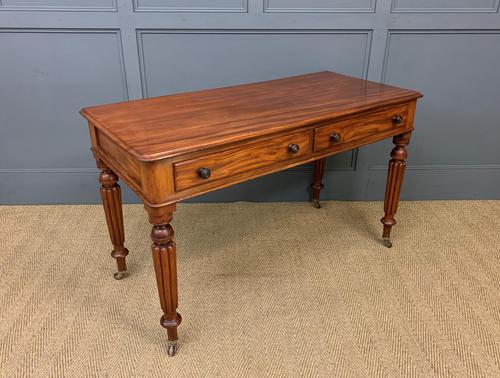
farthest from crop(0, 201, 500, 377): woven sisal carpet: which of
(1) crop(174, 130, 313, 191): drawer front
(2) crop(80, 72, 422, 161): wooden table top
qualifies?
(2) crop(80, 72, 422, 161): wooden table top

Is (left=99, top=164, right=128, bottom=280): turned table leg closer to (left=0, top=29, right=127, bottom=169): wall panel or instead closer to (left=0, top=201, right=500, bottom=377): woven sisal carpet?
(left=0, top=201, right=500, bottom=377): woven sisal carpet

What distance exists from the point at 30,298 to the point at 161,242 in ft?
3.11

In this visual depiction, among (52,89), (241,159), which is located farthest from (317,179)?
(52,89)

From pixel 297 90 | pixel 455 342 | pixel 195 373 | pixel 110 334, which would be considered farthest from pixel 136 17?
pixel 455 342

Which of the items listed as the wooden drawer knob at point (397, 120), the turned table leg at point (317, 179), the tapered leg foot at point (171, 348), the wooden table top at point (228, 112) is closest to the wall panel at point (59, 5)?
the wooden table top at point (228, 112)

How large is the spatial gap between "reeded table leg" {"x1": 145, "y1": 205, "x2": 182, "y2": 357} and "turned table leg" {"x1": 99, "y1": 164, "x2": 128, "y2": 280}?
0.46 meters

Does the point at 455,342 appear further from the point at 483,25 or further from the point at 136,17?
the point at 136,17

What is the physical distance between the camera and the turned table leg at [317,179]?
2816 millimetres

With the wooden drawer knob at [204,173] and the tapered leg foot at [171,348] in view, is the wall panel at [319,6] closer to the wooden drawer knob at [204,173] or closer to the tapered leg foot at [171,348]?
the wooden drawer knob at [204,173]

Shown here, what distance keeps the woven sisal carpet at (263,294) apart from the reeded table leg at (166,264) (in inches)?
5.8

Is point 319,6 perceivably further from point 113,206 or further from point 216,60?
point 113,206

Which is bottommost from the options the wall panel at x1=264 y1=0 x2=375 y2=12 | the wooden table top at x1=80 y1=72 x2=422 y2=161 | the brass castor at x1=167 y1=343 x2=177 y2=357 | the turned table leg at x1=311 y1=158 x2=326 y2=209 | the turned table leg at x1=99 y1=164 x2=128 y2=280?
the brass castor at x1=167 y1=343 x2=177 y2=357

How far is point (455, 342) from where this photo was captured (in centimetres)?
186

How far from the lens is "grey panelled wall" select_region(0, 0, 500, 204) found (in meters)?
2.46
